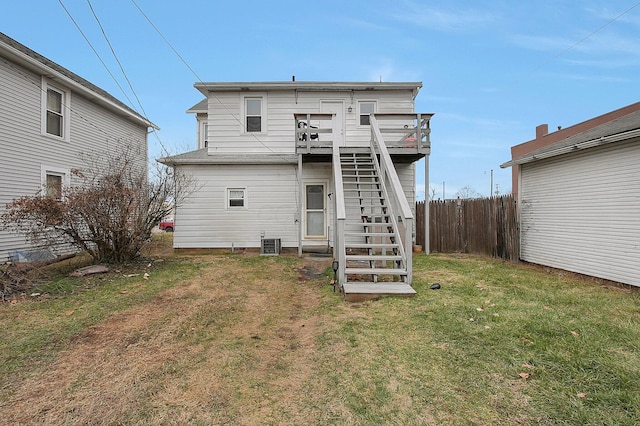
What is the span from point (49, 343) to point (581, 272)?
9.59 meters

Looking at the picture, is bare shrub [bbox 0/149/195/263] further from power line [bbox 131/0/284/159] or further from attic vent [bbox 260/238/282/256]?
power line [bbox 131/0/284/159]

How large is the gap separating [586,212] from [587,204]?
0.58 ft

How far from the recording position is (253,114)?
11.1 m

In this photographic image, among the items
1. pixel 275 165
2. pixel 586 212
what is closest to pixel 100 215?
pixel 275 165

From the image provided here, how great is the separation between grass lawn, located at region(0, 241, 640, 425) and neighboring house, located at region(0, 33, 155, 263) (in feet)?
17.7

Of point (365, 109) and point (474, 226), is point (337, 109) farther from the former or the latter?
point (474, 226)

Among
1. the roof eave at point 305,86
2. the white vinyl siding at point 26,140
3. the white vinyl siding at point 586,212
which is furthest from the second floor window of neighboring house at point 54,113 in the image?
the white vinyl siding at point 586,212

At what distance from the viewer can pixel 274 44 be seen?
43.9 ft

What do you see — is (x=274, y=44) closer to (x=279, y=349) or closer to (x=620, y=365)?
(x=279, y=349)

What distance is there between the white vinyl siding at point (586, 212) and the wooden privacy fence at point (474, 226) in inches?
13.0

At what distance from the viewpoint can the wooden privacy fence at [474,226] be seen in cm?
948

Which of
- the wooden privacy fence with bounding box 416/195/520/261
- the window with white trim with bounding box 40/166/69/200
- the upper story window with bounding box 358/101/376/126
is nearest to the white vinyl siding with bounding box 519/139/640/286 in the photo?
the wooden privacy fence with bounding box 416/195/520/261

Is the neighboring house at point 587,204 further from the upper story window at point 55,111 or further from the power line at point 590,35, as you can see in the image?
the upper story window at point 55,111

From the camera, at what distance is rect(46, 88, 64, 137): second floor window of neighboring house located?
32.9 ft
